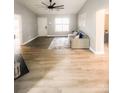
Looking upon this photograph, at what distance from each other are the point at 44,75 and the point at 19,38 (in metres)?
5.91

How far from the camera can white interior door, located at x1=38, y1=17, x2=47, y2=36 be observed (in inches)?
627

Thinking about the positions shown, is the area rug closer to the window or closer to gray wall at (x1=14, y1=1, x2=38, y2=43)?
→ gray wall at (x1=14, y1=1, x2=38, y2=43)

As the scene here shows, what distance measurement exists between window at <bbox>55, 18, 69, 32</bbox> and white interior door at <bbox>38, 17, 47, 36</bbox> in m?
1.04

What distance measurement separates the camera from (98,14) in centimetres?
Result: 699

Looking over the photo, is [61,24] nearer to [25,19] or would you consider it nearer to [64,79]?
[25,19]

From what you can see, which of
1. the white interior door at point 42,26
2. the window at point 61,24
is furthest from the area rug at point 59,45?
the window at point 61,24

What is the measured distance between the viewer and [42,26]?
52.6 feet

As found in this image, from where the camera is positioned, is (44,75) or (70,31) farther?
(70,31)

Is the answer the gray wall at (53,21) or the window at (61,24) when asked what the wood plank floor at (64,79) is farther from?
the window at (61,24)

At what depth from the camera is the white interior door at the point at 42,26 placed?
15.9 meters

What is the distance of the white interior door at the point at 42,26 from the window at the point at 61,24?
1038 mm

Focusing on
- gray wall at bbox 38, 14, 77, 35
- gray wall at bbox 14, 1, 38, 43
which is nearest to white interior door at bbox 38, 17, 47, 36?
gray wall at bbox 38, 14, 77, 35
